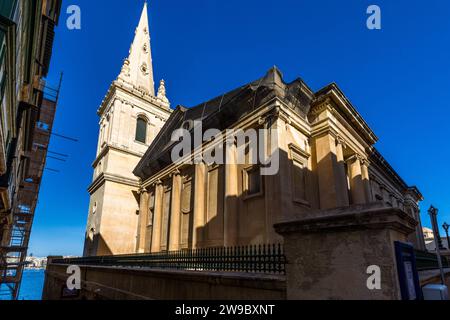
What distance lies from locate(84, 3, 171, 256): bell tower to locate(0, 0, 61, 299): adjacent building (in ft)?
19.5

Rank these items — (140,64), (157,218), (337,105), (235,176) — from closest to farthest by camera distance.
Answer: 1. (235,176)
2. (337,105)
3. (157,218)
4. (140,64)

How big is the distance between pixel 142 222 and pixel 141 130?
12.5m

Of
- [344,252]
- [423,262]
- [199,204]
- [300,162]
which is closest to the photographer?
[344,252]

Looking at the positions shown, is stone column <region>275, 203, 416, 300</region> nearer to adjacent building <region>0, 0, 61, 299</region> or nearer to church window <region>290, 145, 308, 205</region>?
adjacent building <region>0, 0, 61, 299</region>

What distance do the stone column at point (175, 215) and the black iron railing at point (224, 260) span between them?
545cm

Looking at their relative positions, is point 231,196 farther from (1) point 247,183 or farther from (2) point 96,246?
(2) point 96,246

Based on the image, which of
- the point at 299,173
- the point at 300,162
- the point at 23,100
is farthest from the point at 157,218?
the point at 23,100

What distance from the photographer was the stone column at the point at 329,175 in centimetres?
1483

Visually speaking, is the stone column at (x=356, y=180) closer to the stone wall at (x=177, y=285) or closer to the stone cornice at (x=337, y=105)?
the stone cornice at (x=337, y=105)

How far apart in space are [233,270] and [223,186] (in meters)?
8.74

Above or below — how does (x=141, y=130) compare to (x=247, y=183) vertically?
above

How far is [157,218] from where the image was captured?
2281 cm

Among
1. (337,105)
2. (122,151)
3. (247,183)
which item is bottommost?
(247,183)
